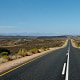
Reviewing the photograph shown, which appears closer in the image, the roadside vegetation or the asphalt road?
the asphalt road

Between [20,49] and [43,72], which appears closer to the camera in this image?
[43,72]

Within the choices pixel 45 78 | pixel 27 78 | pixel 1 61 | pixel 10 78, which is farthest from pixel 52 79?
pixel 1 61

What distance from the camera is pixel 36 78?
11.3m

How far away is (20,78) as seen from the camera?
37.0ft

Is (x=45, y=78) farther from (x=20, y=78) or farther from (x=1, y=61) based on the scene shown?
(x=1, y=61)

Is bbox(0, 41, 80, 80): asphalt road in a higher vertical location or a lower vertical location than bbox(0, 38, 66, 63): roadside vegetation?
higher

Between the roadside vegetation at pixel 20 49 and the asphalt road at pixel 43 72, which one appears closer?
the asphalt road at pixel 43 72

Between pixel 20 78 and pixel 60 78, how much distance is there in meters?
1.91

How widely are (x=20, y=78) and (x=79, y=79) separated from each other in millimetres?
2788

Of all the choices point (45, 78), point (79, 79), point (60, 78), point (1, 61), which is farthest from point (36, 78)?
point (1, 61)

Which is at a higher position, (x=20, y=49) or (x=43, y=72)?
(x=43, y=72)

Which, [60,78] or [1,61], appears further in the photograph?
[1,61]

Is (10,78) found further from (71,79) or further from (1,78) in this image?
(71,79)

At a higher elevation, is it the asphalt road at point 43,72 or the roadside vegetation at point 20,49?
the asphalt road at point 43,72
